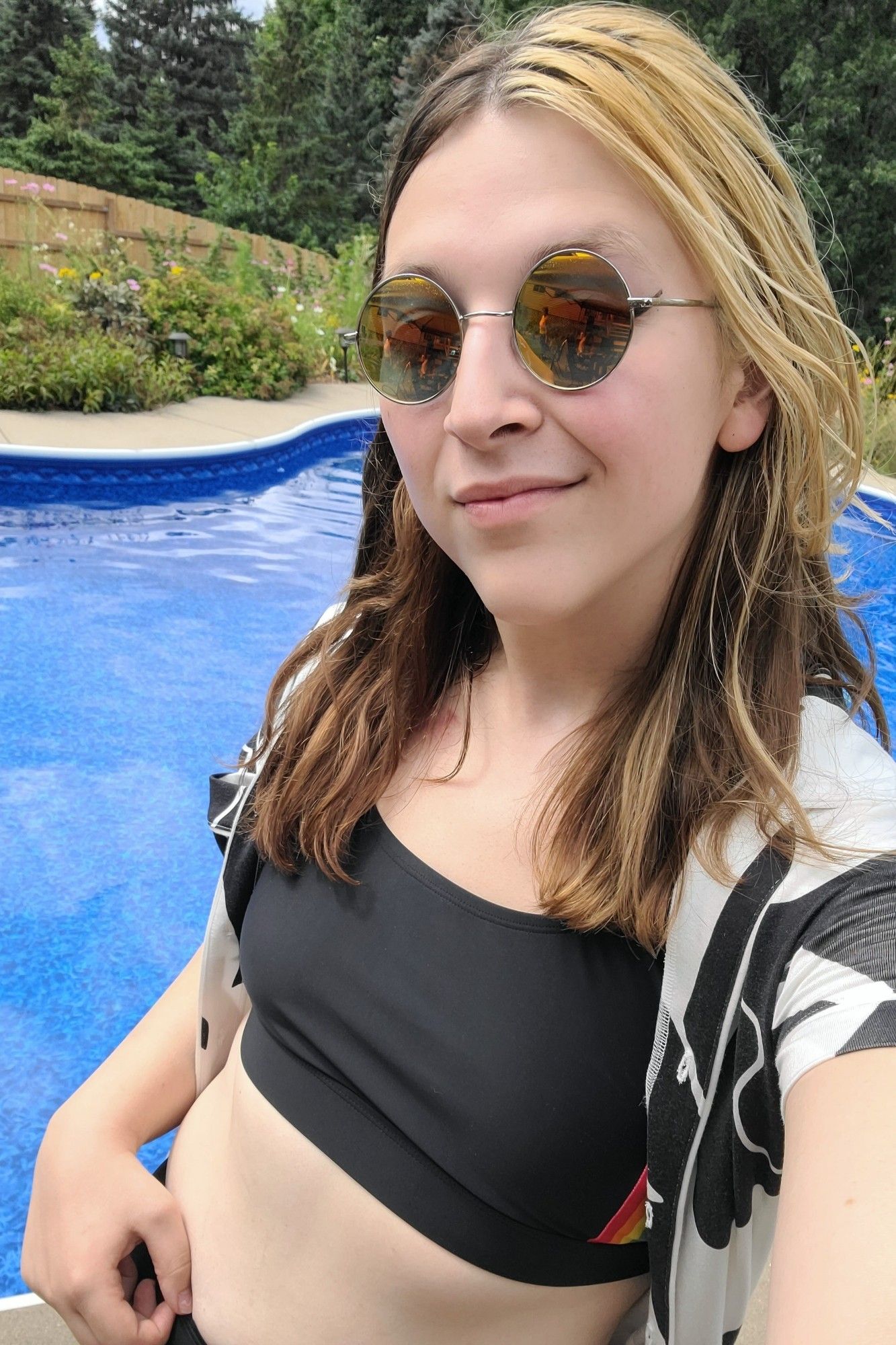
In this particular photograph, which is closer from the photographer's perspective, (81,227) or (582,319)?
(582,319)

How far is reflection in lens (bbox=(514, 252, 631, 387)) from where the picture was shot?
104 centimetres

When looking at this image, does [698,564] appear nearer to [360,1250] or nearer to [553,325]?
[553,325]

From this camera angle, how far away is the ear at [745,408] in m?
1.14

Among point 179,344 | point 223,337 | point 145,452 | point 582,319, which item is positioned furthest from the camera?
point 223,337

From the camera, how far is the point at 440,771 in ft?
4.64

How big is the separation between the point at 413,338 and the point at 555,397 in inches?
9.2

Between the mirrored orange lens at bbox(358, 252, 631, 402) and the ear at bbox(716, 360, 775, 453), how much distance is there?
17 centimetres

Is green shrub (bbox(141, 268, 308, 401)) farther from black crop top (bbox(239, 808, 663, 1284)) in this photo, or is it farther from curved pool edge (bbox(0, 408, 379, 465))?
black crop top (bbox(239, 808, 663, 1284))

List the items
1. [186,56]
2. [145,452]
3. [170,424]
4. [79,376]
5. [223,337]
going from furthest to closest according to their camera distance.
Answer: [186,56]
[223,337]
[170,424]
[79,376]
[145,452]

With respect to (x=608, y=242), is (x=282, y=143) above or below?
above

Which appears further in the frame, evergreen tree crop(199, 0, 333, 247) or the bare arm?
evergreen tree crop(199, 0, 333, 247)

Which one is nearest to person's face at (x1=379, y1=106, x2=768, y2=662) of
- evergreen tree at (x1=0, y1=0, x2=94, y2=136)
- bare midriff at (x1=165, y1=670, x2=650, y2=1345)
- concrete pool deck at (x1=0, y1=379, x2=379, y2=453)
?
bare midriff at (x1=165, y1=670, x2=650, y2=1345)

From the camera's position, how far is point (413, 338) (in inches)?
47.5

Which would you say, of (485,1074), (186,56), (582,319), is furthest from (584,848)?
(186,56)
